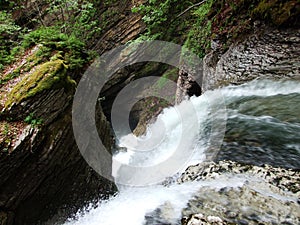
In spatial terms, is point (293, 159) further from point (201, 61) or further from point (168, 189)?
point (201, 61)

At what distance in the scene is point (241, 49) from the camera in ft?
15.1

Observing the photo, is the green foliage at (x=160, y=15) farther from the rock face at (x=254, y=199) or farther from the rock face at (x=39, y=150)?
the rock face at (x=254, y=199)

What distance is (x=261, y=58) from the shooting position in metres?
4.16

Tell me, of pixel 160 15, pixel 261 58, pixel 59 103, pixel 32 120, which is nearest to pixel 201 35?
pixel 160 15

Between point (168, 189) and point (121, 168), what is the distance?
15.7 feet

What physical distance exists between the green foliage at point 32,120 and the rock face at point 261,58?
12.5ft

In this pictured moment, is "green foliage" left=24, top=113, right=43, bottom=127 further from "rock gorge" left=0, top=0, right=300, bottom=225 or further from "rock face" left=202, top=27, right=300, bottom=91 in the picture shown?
"rock face" left=202, top=27, right=300, bottom=91

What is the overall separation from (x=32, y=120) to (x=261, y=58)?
14.3 ft

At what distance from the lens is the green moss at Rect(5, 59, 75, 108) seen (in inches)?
159

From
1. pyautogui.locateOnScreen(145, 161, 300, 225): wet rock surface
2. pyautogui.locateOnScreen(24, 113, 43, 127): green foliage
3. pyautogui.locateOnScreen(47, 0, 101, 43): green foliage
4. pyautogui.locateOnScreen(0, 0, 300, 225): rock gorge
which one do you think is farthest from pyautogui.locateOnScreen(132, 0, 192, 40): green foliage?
pyautogui.locateOnScreen(145, 161, 300, 225): wet rock surface

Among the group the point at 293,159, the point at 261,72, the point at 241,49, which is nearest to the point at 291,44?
the point at 261,72

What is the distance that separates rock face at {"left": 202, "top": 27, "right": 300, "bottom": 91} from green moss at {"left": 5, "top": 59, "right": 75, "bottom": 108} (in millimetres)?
3419

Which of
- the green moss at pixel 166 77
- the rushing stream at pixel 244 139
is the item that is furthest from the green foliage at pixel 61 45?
the green moss at pixel 166 77

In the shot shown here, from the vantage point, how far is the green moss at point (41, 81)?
403 cm
